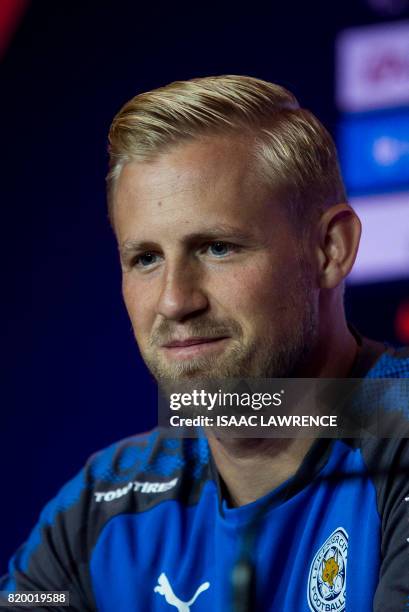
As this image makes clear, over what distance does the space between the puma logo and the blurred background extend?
38 centimetres

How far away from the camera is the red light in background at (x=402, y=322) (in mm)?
1437

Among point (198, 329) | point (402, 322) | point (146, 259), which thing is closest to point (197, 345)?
point (198, 329)

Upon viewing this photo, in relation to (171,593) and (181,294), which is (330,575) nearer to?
(171,593)

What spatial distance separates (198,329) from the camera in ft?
3.51

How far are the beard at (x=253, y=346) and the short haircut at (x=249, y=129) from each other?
0.11m

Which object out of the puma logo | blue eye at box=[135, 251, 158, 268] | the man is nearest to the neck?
the man

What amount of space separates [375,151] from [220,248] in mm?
451

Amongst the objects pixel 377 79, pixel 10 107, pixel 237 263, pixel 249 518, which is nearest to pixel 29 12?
pixel 10 107

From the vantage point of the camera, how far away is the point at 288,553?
111 cm

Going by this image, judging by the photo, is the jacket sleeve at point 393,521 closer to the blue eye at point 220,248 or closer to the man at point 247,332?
the man at point 247,332

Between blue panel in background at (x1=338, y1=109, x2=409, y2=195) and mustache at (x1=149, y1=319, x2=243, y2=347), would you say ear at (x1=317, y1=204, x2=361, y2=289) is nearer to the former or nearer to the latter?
mustache at (x1=149, y1=319, x2=243, y2=347)

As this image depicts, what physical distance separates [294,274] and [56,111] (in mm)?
648

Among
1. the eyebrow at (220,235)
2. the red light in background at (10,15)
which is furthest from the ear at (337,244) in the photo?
the red light in background at (10,15)

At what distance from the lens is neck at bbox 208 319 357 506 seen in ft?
3.80
